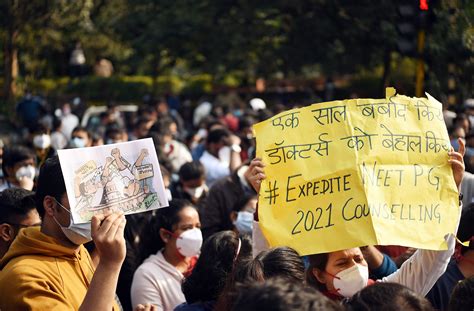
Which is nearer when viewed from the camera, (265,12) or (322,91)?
(265,12)

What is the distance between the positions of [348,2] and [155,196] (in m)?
20.5

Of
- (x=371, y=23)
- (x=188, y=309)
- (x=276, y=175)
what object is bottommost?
(x=188, y=309)

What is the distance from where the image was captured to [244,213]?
23.8 ft

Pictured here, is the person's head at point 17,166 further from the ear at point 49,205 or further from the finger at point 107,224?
the finger at point 107,224

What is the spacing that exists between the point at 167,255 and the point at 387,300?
283cm

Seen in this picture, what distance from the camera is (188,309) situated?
472 centimetres

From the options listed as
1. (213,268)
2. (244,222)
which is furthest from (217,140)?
(213,268)

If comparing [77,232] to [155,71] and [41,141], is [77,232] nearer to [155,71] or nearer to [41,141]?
[41,141]

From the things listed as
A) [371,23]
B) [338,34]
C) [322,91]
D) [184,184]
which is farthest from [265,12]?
[184,184]

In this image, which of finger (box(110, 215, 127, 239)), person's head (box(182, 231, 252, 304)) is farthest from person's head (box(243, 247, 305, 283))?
finger (box(110, 215, 127, 239))

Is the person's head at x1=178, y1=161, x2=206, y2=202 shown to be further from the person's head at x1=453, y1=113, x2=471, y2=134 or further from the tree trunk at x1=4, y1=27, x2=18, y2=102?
the tree trunk at x1=4, y1=27, x2=18, y2=102

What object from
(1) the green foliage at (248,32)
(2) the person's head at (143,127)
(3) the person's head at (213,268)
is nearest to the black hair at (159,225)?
(3) the person's head at (213,268)

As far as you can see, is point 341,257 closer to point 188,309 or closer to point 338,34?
point 188,309

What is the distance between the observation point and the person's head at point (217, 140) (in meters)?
10.6
